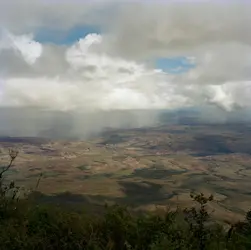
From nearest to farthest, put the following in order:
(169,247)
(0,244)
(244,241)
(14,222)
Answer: (169,247)
(0,244)
(244,241)
(14,222)

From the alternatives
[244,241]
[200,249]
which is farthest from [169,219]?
[244,241]

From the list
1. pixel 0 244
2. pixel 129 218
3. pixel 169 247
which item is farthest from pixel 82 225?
pixel 169 247

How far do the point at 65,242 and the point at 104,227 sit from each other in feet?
20.9

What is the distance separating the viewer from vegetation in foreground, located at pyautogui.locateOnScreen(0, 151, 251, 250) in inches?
1369

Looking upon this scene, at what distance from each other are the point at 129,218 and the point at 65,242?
8.36 m

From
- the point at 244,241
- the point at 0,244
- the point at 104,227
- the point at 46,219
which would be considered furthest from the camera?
the point at 46,219

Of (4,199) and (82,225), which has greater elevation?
(4,199)

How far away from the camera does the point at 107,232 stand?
41375mm

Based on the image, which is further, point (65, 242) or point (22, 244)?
point (65, 242)

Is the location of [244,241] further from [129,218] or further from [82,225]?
[82,225]

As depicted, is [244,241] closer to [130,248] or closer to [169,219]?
[169,219]

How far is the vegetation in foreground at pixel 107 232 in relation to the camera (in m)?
34.8

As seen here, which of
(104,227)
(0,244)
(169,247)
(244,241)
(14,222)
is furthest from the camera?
(104,227)

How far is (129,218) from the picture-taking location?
43.0 m
